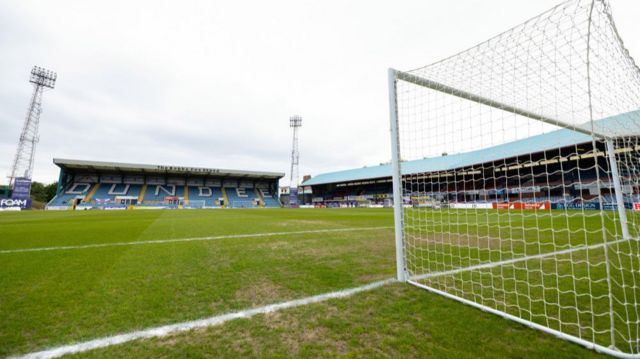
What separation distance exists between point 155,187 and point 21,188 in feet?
47.0

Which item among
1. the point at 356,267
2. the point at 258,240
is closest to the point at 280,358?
the point at 356,267

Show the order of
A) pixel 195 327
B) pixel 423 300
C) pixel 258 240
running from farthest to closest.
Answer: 1. pixel 258 240
2. pixel 423 300
3. pixel 195 327

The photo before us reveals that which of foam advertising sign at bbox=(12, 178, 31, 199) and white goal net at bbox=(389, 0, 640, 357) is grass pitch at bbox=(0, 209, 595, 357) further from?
foam advertising sign at bbox=(12, 178, 31, 199)

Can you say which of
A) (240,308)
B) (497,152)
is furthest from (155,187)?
(240,308)

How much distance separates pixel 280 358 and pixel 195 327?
81cm

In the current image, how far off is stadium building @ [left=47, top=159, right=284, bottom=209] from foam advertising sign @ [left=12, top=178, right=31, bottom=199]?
3.95 metres

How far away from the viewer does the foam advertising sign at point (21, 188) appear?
26.1 metres

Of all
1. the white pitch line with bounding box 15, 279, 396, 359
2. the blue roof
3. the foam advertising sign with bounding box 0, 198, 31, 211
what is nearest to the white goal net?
the blue roof

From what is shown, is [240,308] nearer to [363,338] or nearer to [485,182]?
[363,338]

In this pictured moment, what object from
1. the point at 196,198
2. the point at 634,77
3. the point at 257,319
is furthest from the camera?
the point at 196,198

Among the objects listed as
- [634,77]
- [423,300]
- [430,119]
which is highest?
[634,77]

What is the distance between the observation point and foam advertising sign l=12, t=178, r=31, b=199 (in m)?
26.1

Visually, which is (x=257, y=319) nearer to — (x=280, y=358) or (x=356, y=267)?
(x=280, y=358)

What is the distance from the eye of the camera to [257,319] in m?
2.06
